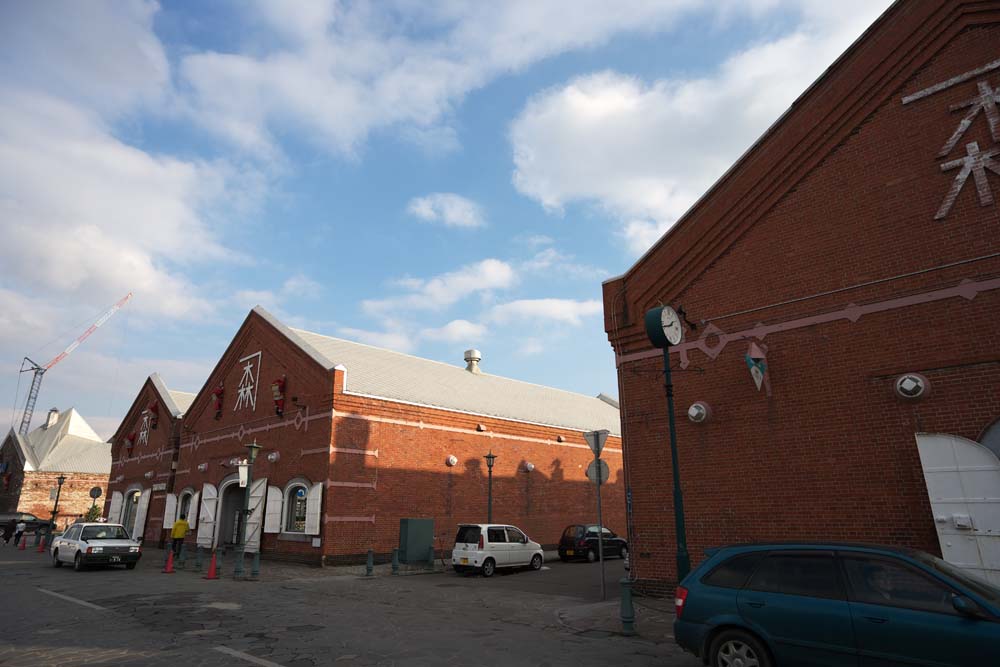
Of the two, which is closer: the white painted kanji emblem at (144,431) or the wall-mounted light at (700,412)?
the wall-mounted light at (700,412)

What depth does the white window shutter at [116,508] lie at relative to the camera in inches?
1474

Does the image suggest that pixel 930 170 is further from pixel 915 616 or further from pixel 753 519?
pixel 915 616

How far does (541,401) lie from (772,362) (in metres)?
23.3

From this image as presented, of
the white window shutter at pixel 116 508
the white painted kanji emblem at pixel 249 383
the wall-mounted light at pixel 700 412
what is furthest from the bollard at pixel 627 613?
the white window shutter at pixel 116 508

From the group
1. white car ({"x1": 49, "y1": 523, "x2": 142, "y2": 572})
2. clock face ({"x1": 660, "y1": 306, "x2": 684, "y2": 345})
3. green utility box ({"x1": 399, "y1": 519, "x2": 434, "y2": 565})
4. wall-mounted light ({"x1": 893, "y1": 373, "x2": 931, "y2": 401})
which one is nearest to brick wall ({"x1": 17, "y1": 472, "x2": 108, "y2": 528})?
white car ({"x1": 49, "y1": 523, "x2": 142, "y2": 572})

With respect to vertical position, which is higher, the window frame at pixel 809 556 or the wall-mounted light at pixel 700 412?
the wall-mounted light at pixel 700 412

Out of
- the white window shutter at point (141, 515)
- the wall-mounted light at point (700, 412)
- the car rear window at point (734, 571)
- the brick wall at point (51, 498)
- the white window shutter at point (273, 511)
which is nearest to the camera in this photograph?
the car rear window at point (734, 571)

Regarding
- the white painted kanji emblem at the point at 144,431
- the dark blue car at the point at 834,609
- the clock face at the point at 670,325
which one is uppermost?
the white painted kanji emblem at the point at 144,431

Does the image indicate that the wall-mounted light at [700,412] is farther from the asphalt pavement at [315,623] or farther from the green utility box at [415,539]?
the green utility box at [415,539]

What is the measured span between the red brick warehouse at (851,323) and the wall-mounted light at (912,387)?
34 mm

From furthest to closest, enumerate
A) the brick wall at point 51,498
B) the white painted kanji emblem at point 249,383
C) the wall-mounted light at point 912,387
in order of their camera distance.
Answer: the brick wall at point 51,498, the white painted kanji emblem at point 249,383, the wall-mounted light at point 912,387

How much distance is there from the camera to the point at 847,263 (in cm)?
1124

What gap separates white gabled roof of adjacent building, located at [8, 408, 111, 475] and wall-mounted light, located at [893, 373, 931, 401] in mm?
65720

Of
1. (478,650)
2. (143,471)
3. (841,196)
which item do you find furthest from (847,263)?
(143,471)
